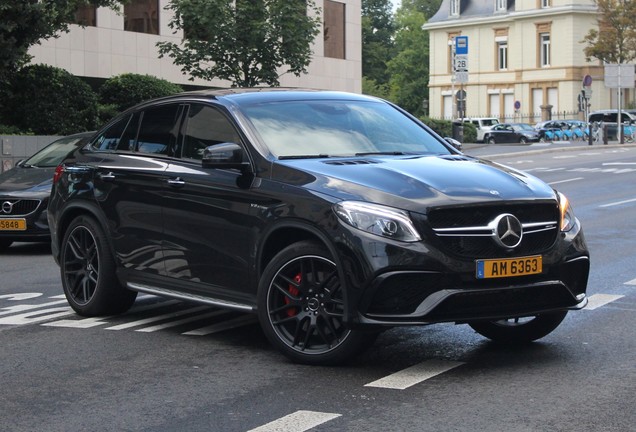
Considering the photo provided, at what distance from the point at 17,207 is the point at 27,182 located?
452mm

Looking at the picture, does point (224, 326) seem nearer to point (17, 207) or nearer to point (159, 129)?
point (159, 129)

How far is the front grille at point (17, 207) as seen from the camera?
15.5 m

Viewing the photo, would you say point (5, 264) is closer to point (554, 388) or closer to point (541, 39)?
point (554, 388)

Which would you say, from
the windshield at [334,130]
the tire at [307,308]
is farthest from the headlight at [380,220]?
the windshield at [334,130]

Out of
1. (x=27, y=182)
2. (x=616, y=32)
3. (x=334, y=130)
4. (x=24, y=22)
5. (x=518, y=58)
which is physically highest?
(x=616, y=32)

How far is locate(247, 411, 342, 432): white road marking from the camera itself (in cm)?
584

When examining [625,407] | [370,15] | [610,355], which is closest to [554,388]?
[625,407]

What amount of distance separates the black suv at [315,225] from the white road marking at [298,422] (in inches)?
40.3

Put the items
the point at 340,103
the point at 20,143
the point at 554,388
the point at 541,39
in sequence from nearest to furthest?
1. the point at 554,388
2. the point at 340,103
3. the point at 20,143
4. the point at 541,39

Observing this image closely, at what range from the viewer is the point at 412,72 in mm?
116562

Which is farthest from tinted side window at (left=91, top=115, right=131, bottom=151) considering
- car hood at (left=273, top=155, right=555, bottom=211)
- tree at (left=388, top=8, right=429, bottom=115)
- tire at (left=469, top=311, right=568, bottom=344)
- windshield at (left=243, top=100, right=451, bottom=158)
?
tree at (left=388, top=8, right=429, bottom=115)

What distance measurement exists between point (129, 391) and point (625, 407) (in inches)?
99.9

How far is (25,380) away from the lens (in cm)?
722

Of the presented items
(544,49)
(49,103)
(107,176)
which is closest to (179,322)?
(107,176)
